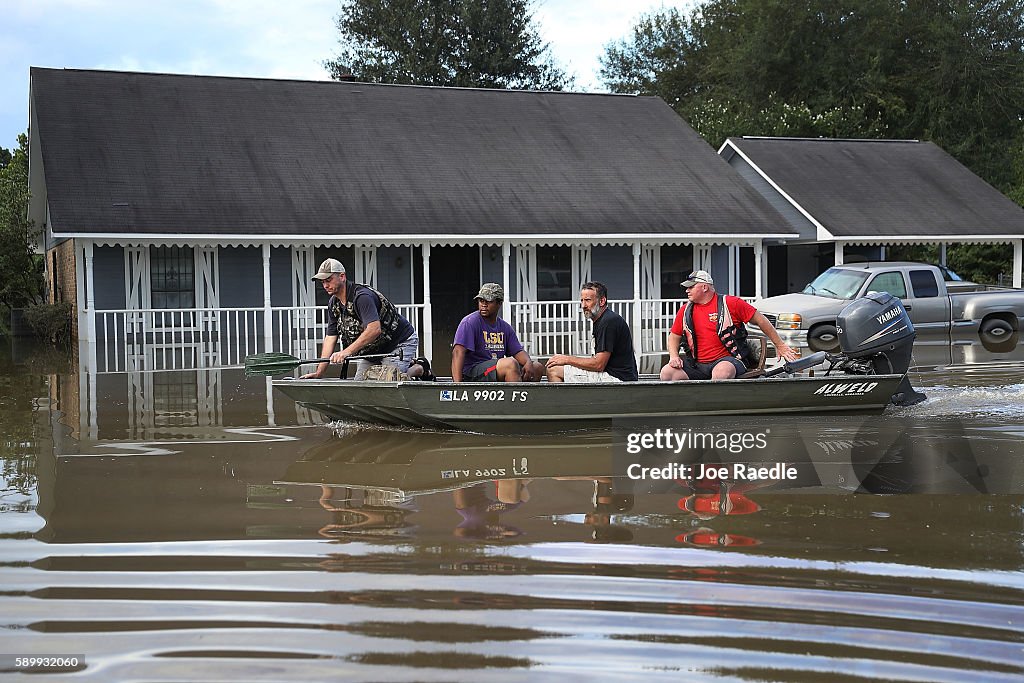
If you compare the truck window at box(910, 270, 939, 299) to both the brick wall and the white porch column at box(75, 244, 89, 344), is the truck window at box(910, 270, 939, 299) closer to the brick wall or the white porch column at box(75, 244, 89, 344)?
the white porch column at box(75, 244, 89, 344)

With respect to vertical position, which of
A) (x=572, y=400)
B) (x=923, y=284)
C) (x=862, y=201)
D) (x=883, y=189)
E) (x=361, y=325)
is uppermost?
(x=883, y=189)

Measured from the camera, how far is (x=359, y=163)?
2238 cm

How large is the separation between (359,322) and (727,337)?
3713 millimetres

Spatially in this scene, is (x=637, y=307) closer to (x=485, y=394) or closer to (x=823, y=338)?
(x=823, y=338)

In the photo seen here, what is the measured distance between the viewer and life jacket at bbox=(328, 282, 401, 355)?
443 inches

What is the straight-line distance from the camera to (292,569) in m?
6.29

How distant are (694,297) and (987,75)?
35.1m

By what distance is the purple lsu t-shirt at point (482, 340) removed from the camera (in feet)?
36.4

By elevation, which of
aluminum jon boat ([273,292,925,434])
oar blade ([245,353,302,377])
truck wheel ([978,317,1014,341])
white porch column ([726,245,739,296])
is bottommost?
aluminum jon boat ([273,292,925,434])

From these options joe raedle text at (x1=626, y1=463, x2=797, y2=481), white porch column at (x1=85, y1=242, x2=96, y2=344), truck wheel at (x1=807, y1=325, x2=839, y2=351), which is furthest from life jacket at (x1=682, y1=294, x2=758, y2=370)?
white porch column at (x1=85, y1=242, x2=96, y2=344)

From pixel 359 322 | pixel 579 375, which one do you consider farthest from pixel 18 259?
pixel 579 375

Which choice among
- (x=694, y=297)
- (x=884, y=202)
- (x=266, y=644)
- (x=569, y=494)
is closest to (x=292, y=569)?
(x=266, y=644)

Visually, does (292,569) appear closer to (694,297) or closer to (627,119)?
(694,297)

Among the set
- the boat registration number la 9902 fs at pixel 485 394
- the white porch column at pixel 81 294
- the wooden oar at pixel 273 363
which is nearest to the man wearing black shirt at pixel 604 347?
the boat registration number la 9902 fs at pixel 485 394
